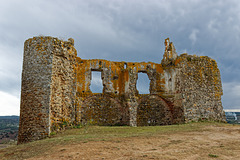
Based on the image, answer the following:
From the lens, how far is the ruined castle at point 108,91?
37.6ft

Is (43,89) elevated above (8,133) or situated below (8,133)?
above

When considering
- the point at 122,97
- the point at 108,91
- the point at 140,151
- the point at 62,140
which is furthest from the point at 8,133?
the point at 140,151

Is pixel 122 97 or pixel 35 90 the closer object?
pixel 35 90

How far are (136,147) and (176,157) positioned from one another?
5.11ft

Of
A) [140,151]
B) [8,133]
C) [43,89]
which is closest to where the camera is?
[140,151]

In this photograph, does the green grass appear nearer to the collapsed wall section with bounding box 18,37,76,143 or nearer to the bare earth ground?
the bare earth ground

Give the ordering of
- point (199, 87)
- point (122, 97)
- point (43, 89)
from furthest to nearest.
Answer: point (199, 87), point (122, 97), point (43, 89)

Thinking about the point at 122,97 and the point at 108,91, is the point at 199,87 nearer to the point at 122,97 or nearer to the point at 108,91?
the point at 122,97

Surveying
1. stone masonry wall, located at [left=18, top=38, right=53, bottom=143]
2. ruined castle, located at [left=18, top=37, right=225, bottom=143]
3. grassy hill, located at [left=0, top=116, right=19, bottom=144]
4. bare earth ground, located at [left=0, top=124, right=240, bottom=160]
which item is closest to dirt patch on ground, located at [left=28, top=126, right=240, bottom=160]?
bare earth ground, located at [left=0, top=124, right=240, bottom=160]

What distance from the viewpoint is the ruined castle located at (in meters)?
11.5

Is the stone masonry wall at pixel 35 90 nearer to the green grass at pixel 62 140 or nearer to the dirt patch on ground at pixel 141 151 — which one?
the green grass at pixel 62 140

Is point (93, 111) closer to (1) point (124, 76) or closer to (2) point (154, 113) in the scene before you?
(1) point (124, 76)

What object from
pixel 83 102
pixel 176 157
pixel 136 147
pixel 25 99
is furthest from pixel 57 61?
pixel 176 157

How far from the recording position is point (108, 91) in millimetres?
15617
